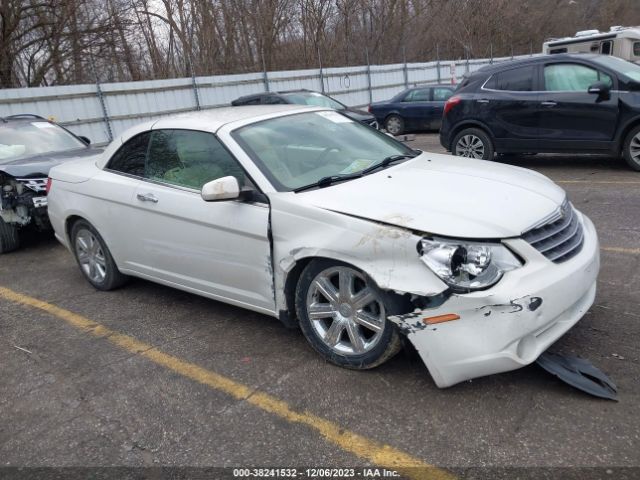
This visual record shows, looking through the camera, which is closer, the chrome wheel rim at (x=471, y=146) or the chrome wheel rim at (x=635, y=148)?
the chrome wheel rim at (x=635, y=148)

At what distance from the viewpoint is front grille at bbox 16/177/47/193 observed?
21.0 feet

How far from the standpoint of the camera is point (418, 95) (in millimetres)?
15594

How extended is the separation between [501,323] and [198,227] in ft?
6.83

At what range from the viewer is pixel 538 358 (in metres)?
2.99

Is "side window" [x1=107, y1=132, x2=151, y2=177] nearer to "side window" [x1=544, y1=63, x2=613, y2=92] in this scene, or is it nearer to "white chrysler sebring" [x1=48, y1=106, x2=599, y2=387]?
"white chrysler sebring" [x1=48, y1=106, x2=599, y2=387]

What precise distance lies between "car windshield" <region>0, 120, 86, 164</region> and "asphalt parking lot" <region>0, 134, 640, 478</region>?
367 cm

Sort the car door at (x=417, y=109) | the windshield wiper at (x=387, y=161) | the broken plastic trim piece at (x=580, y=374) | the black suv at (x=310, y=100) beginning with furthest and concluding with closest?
1. the car door at (x=417, y=109)
2. the black suv at (x=310, y=100)
3. the windshield wiper at (x=387, y=161)
4. the broken plastic trim piece at (x=580, y=374)

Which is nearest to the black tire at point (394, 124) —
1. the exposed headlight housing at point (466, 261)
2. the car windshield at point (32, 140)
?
the car windshield at point (32, 140)

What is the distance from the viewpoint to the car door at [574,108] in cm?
759

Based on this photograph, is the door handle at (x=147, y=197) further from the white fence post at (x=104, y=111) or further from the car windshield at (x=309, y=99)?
the white fence post at (x=104, y=111)

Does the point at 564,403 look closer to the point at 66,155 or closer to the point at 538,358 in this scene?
the point at 538,358

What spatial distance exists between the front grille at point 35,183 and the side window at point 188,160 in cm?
285

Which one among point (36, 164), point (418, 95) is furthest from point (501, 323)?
point (418, 95)

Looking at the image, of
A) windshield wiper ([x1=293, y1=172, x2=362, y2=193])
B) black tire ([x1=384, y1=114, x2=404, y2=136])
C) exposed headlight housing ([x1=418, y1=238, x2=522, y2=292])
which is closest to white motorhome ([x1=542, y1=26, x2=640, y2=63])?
black tire ([x1=384, y1=114, x2=404, y2=136])
